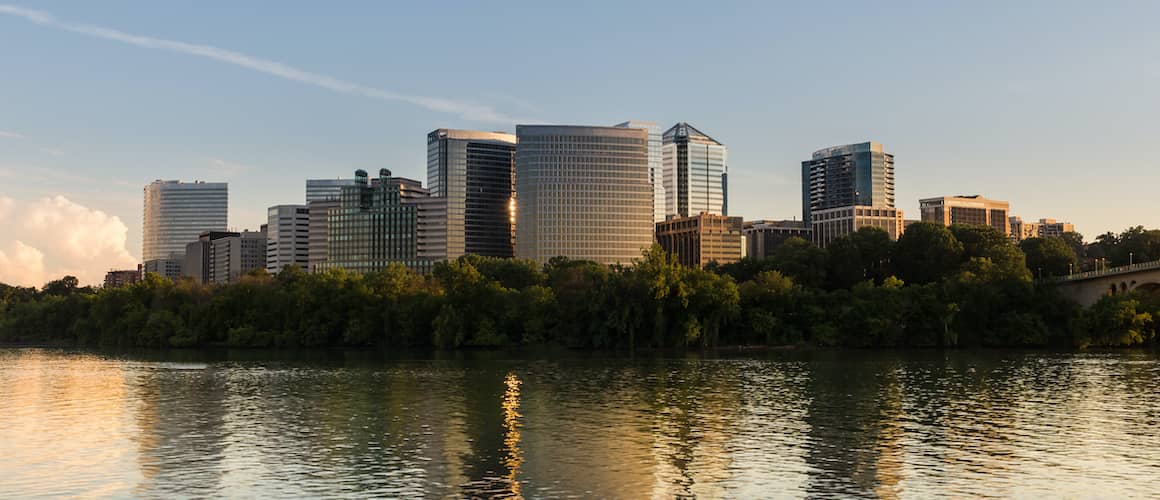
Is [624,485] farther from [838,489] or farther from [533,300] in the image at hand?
[533,300]

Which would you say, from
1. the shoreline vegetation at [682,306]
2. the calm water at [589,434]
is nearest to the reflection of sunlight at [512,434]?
the calm water at [589,434]

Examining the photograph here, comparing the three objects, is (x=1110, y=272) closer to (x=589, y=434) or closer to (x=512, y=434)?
(x=589, y=434)

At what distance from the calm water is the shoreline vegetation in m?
52.0

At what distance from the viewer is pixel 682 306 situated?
148 metres

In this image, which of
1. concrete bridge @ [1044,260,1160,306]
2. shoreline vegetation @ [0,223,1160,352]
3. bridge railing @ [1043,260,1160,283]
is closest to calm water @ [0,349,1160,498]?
shoreline vegetation @ [0,223,1160,352]

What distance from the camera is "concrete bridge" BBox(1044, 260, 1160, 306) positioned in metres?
151

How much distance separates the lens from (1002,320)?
146 meters

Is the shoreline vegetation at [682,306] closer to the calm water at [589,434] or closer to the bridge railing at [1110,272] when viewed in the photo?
the bridge railing at [1110,272]

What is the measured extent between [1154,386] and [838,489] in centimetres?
5206

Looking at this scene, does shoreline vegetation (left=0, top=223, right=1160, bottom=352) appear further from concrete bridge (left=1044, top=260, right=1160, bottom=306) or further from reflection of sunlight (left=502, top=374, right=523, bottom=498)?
reflection of sunlight (left=502, top=374, right=523, bottom=498)

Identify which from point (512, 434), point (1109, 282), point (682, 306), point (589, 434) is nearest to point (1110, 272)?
point (1109, 282)

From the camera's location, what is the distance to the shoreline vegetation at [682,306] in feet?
480

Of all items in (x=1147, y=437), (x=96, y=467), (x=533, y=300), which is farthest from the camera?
(x=533, y=300)

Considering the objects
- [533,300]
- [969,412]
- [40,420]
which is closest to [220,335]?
[533,300]
